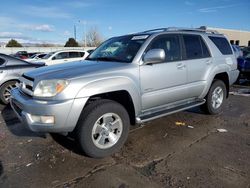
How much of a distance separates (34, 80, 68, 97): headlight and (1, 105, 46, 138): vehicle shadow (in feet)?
4.64

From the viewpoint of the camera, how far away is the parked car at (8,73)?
724cm

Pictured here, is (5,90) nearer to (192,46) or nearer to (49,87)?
(49,87)

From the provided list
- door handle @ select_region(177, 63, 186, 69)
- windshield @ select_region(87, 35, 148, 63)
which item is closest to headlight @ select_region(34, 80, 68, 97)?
windshield @ select_region(87, 35, 148, 63)

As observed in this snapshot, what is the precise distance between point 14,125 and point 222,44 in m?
4.96

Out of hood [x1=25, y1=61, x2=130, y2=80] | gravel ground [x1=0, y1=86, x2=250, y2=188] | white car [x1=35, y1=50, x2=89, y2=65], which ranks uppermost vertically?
white car [x1=35, y1=50, x2=89, y2=65]

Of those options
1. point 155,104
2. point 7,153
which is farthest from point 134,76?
point 7,153

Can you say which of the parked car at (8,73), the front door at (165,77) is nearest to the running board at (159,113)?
the front door at (165,77)

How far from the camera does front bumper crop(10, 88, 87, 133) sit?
348 cm

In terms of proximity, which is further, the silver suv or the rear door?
the rear door

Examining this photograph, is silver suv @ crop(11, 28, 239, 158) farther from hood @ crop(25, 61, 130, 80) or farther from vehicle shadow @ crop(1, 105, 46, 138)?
vehicle shadow @ crop(1, 105, 46, 138)

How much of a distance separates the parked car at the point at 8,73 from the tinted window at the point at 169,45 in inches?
166

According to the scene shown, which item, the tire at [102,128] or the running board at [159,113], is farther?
the running board at [159,113]

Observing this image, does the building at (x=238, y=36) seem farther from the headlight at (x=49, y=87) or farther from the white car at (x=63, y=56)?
the headlight at (x=49, y=87)

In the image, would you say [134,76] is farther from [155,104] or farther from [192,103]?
[192,103]
